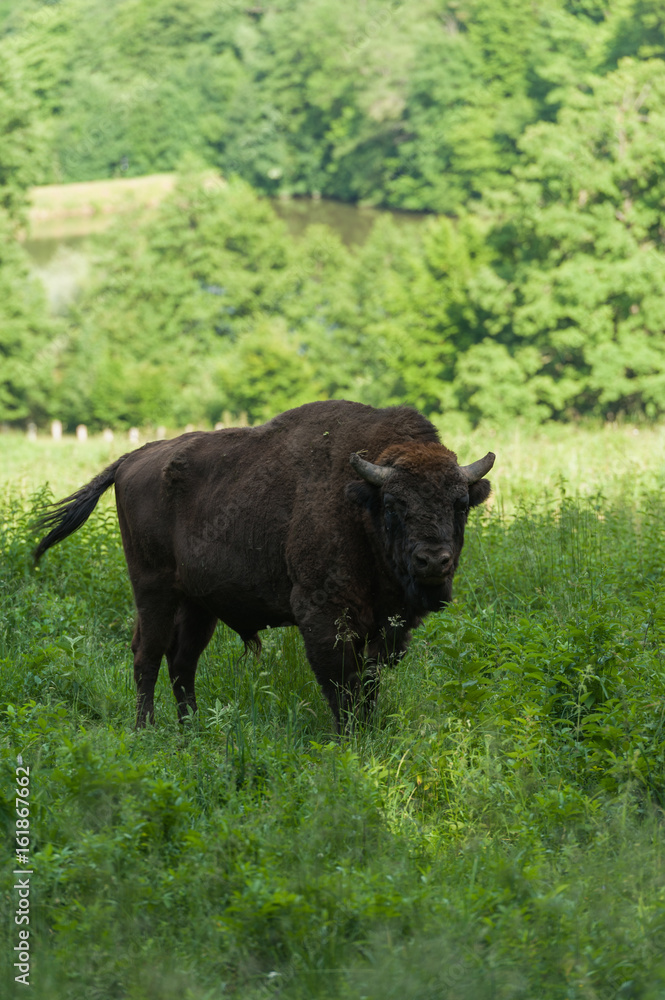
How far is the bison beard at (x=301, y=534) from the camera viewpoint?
18.9ft

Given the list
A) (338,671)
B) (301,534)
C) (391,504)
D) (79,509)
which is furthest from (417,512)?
(79,509)

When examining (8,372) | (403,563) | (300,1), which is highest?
(300,1)

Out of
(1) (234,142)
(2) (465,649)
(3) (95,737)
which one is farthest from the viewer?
(1) (234,142)

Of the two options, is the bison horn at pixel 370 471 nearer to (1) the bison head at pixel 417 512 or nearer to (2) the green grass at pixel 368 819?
(1) the bison head at pixel 417 512

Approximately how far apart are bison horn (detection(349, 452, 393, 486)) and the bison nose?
1.65 feet

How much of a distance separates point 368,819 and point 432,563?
4.81ft

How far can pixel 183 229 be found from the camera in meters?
56.4

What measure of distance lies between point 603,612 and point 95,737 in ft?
11.0

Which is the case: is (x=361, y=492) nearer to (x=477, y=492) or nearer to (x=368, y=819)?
(x=477, y=492)

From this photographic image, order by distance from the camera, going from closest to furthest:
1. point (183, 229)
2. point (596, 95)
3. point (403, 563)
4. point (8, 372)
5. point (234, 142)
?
point (403, 563)
point (596, 95)
point (8, 372)
point (183, 229)
point (234, 142)

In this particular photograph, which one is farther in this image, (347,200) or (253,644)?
(347,200)

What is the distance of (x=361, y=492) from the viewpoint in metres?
5.84

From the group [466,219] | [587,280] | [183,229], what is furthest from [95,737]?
[183,229]

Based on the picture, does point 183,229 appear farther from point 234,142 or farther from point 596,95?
point 234,142
